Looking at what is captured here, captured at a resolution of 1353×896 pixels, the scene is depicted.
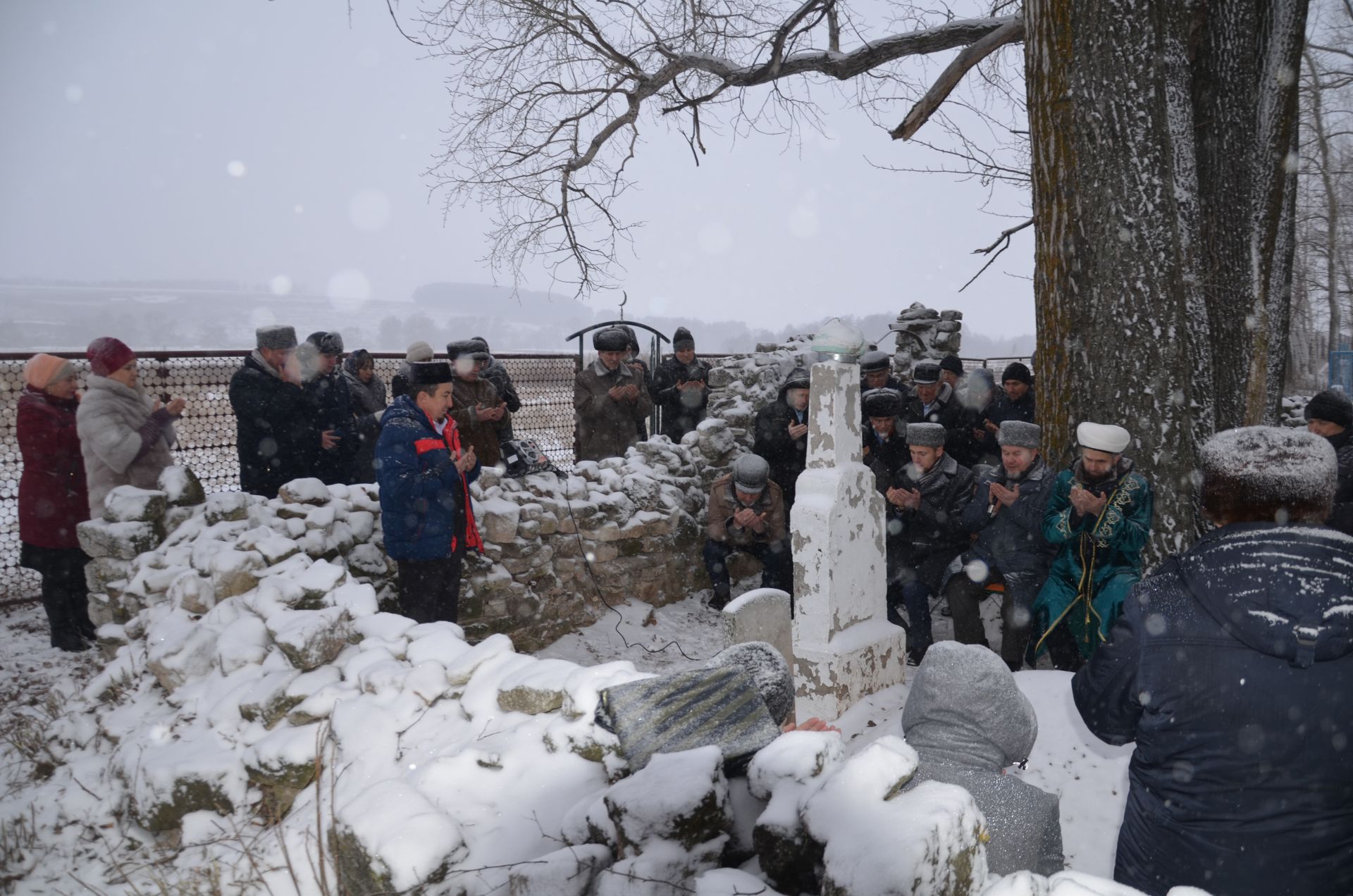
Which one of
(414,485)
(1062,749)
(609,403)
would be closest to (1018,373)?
(609,403)

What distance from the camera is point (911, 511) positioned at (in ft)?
17.6

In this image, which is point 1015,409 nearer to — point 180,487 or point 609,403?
point 609,403

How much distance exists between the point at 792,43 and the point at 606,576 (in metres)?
4.98

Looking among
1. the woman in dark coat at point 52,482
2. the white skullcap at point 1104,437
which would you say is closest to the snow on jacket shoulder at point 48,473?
the woman in dark coat at point 52,482

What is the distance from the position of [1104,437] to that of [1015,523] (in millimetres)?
718

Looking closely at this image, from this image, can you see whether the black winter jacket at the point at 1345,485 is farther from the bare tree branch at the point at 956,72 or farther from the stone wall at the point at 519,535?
the stone wall at the point at 519,535

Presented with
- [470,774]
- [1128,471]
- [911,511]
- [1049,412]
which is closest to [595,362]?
[911,511]

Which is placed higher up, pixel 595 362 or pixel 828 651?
pixel 595 362

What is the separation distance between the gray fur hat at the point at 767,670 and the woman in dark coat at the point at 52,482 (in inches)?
175

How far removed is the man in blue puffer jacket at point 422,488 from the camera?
4.27 m

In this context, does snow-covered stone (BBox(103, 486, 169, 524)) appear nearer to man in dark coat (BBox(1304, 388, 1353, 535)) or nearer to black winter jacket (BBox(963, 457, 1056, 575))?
black winter jacket (BBox(963, 457, 1056, 575))

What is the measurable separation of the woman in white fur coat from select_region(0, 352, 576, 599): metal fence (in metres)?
0.36

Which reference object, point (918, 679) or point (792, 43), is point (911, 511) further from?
point (792, 43)

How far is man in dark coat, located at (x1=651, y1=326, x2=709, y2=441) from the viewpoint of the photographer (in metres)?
9.08
